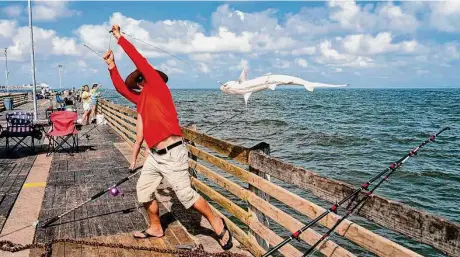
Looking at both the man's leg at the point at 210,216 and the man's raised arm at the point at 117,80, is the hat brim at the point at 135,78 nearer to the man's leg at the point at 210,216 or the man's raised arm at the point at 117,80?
the man's raised arm at the point at 117,80

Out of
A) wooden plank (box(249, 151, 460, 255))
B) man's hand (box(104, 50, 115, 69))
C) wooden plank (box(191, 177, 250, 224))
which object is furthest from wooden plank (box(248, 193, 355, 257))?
man's hand (box(104, 50, 115, 69))

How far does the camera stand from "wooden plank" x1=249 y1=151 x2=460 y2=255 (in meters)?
2.32

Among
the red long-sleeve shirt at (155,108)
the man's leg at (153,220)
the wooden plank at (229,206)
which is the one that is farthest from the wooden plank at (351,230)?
the man's leg at (153,220)

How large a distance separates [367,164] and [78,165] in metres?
11.7

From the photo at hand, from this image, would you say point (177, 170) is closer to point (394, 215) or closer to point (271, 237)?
point (271, 237)

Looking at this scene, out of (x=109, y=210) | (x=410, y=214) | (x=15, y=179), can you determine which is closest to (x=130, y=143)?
(x=15, y=179)

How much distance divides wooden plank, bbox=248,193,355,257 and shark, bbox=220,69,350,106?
4.36 feet

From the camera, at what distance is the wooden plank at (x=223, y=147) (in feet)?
16.3

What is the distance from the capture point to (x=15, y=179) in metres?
8.21

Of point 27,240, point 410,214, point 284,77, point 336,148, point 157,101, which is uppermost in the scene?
point 284,77

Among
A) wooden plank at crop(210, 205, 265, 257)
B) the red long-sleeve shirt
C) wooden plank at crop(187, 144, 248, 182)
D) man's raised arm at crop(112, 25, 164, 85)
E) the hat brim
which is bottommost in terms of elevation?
wooden plank at crop(210, 205, 265, 257)

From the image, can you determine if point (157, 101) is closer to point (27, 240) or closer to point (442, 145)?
point (27, 240)

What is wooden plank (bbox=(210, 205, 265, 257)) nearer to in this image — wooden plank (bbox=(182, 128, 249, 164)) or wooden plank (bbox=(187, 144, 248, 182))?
wooden plank (bbox=(187, 144, 248, 182))

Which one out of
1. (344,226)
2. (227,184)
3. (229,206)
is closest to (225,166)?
(227,184)
